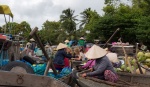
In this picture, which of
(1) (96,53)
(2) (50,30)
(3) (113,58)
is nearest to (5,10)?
(3) (113,58)

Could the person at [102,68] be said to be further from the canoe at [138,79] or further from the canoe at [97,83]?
the canoe at [138,79]

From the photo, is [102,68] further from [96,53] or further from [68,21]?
[68,21]

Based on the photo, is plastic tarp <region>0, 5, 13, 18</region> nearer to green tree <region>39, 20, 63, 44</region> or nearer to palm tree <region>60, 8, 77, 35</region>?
palm tree <region>60, 8, 77, 35</region>

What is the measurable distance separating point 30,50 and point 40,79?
630 inches

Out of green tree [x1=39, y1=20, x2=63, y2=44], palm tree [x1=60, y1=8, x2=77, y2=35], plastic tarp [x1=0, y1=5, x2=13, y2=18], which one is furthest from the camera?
green tree [x1=39, y1=20, x2=63, y2=44]

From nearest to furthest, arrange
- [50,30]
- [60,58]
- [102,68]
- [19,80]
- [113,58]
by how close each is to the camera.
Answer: [19,80], [102,68], [113,58], [60,58], [50,30]

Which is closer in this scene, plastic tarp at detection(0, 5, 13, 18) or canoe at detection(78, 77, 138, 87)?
canoe at detection(78, 77, 138, 87)

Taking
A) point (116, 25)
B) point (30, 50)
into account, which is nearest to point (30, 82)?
point (30, 50)

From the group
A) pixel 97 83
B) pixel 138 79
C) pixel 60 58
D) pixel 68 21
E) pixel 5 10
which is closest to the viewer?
pixel 97 83

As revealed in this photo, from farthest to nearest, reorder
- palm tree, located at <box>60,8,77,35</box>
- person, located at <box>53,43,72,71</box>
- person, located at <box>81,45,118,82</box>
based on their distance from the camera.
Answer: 1. palm tree, located at <box>60,8,77,35</box>
2. person, located at <box>53,43,72,71</box>
3. person, located at <box>81,45,118,82</box>

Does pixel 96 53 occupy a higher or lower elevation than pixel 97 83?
higher

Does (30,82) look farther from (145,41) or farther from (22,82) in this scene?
(145,41)

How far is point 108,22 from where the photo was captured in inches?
1196

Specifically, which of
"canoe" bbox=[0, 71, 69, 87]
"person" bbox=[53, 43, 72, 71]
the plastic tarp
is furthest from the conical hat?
the plastic tarp
